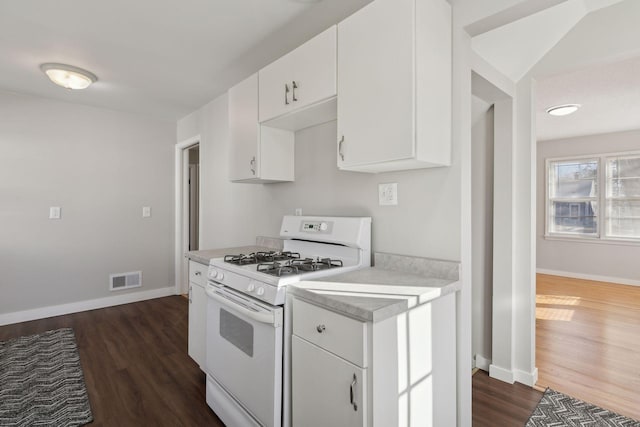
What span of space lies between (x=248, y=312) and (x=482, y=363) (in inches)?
73.2

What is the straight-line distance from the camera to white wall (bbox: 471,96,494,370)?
242cm

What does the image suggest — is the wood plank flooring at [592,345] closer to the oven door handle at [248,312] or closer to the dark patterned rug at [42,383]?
the oven door handle at [248,312]

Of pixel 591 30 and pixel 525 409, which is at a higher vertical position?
pixel 591 30

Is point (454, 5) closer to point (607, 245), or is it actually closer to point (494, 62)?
point (494, 62)

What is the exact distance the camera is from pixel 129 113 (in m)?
4.05

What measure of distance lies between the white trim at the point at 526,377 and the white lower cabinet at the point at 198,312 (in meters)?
2.11

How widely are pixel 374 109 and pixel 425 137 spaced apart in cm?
27

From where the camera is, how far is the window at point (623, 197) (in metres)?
5.15

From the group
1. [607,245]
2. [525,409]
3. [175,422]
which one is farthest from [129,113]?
[607,245]

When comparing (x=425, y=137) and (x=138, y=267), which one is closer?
(x=425, y=137)

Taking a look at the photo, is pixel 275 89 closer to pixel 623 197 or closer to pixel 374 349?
pixel 374 349

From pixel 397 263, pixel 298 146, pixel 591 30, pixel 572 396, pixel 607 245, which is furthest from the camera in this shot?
pixel 607 245

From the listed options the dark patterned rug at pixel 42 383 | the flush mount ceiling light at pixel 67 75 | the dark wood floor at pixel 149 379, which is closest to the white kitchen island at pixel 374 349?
the dark wood floor at pixel 149 379

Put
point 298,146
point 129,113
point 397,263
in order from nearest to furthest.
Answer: point 397,263 → point 298,146 → point 129,113
